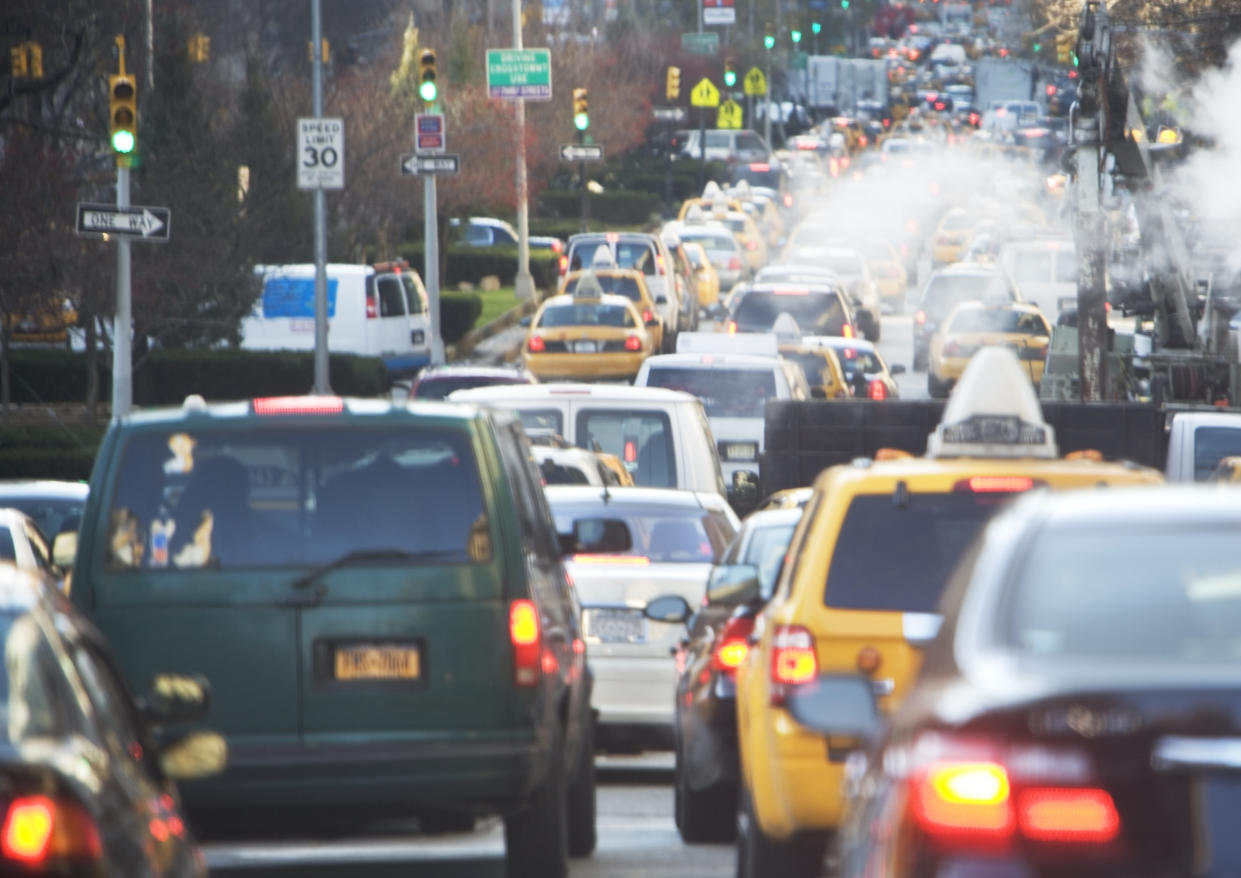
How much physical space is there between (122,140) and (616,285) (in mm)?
18912

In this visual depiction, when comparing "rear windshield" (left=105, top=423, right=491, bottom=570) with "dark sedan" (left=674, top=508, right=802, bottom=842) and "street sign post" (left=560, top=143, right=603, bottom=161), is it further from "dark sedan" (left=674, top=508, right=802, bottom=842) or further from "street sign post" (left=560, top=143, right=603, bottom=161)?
"street sign post" (left=560, top=143, right=603, bottom=161)

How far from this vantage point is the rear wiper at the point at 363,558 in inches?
312

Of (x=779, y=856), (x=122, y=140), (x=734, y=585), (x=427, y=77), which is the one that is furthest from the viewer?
(x=427, y=77)

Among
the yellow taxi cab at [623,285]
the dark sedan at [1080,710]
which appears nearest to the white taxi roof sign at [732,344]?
the yellow taxi cab at [623,285]

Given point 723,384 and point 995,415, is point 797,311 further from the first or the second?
point 995,415

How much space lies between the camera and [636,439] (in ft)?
58.4

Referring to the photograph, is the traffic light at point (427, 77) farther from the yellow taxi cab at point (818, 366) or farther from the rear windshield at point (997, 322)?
the rear windshield at point (997, 322)

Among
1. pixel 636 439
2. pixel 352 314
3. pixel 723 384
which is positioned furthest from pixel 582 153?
pixel 636 439

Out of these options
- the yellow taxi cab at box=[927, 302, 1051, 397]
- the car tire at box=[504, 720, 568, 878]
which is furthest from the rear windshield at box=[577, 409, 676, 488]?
the yellow taxi cab at box=[927, 302, 1051, 397]

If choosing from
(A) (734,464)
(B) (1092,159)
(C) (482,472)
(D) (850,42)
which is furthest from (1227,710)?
(D) (850,42)

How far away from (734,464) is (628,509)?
926 cm

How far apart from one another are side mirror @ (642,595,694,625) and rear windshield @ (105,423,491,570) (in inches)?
103

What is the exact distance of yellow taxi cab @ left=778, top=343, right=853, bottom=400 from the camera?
2789cm

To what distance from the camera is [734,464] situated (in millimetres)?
22469
